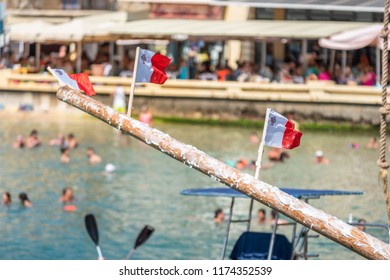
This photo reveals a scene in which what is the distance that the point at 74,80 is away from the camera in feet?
40.7

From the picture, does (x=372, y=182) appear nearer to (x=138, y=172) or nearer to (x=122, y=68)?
(x=138, y=172)

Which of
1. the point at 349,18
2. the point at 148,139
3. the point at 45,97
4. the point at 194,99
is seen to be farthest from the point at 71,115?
the point at 148,139

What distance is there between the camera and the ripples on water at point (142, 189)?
27719 mm

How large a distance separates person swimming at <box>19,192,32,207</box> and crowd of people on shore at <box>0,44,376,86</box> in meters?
17.4

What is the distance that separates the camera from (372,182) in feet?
115

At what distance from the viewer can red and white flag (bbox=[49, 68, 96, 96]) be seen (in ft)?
39.7

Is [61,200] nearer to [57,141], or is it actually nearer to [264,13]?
[57,141]

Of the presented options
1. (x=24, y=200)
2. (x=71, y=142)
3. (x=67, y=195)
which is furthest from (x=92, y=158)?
(x=24, y=200)

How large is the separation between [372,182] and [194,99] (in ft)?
44.2

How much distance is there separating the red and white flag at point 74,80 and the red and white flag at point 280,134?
5.52ft

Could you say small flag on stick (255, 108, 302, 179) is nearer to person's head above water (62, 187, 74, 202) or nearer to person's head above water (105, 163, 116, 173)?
person's head above water (62, 187, 74, 202)

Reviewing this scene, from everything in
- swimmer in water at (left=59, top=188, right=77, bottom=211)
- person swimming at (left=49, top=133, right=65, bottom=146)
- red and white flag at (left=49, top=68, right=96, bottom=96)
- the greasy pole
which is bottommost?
person swimming at (left=49, top=133, right=65, bottom=146)

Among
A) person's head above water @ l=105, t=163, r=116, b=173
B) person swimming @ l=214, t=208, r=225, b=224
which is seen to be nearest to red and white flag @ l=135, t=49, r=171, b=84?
person swimming @ l=214, t=208, r=225, b=224

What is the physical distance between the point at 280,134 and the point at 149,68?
1.36 meters
